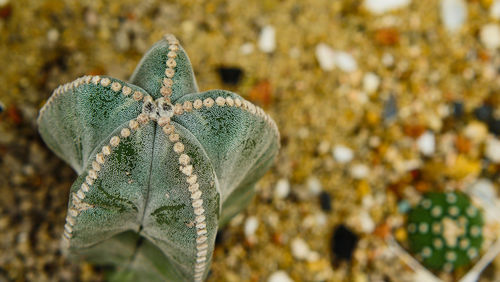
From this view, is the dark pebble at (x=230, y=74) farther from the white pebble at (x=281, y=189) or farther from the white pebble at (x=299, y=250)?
the white pebble at (x=299, y=250)

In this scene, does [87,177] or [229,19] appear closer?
[87,177]

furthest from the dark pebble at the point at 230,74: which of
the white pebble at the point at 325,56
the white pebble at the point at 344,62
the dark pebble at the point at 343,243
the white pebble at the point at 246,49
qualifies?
the dark pebble at the point at 343,243

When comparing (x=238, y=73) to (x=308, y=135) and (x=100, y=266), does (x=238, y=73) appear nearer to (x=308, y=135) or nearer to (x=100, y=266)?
(x=308, y=135)

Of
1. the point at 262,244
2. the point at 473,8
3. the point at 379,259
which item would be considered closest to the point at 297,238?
the point at 262,244

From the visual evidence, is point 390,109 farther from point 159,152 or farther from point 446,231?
point 159,152

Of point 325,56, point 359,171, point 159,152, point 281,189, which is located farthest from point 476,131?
point 159,152
